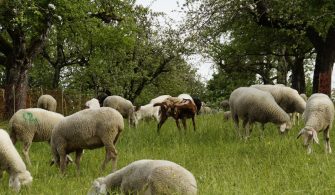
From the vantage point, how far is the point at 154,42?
38.4 m

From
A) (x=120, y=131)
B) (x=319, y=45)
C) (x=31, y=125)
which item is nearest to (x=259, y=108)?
(x=120, y=131)

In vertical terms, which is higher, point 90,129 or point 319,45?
point 319,45

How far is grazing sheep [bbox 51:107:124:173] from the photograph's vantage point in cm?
845

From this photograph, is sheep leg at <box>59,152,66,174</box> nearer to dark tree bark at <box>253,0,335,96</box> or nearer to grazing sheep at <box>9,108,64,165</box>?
grazing sheep at <box>9,108,64,165</box>

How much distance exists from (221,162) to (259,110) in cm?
321

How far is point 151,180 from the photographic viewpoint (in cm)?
543

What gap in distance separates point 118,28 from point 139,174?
1840 centimetres

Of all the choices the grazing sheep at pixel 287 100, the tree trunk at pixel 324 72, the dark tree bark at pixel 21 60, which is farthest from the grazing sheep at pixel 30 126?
the tree trunk at pixel 324 72

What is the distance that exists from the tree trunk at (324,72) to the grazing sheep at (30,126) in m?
12.0

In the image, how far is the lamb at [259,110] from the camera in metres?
12.1

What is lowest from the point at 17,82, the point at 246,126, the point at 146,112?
the point at 246,126

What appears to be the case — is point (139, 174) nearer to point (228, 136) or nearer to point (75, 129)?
point (75, 129)

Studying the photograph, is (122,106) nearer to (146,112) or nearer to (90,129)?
(146,112)

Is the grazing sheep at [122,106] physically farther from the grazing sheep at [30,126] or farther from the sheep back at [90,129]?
the sheep back at [90,129]
